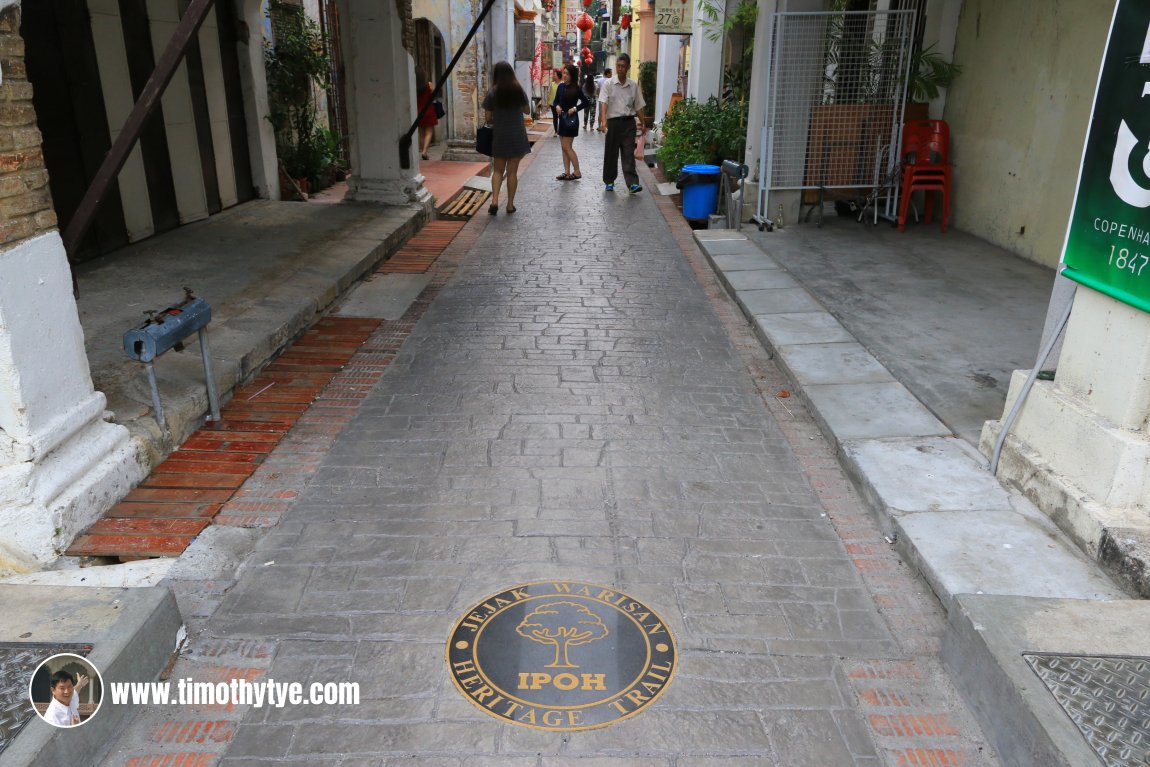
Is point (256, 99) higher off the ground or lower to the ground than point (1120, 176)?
higher

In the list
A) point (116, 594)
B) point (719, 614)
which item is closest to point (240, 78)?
point (116, 594)

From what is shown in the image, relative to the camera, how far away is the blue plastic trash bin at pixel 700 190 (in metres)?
10.6

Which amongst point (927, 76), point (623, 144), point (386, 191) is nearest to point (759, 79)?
point (927, 76)

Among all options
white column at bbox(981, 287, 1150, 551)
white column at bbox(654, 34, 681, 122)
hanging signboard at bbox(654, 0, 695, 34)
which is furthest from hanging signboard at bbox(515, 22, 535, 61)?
white column at bbox(981, 287, 1150, 551)

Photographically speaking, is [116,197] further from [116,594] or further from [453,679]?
[453,679]

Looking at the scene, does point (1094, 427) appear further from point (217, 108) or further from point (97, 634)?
point (217, 108)

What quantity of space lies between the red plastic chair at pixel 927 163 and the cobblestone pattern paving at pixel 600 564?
14.0ft

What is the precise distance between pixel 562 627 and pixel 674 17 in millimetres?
15190

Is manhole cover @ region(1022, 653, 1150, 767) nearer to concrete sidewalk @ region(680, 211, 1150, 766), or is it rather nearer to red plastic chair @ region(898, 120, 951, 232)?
concrete sidewalk @ region(680, 211, 1150, 766)

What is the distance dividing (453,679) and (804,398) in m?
3.16

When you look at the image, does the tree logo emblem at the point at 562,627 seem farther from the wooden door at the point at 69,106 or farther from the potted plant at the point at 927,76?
the potted plant at the point at 927,76

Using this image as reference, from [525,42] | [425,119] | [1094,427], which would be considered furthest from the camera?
[525,42]

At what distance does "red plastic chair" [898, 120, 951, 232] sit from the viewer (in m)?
9.22

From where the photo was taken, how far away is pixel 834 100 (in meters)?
9.74
